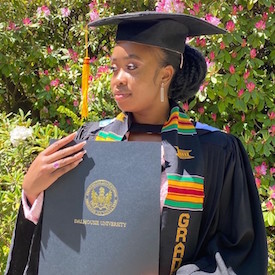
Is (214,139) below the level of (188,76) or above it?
below

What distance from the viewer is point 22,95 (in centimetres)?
447

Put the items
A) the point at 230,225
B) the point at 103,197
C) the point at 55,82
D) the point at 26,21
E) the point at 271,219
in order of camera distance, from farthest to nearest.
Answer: the point at 26,21 < the point at 55,82 < the point at 271,219 < the point at 230,225 < the point at 103,197

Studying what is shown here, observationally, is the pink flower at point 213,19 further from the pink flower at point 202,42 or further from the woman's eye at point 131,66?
the woman's eye at point 131,66

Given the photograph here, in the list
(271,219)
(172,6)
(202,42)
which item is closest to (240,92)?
(202,42)

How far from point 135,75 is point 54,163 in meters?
0.35

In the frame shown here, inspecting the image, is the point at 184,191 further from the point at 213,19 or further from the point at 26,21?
the point at 26,21

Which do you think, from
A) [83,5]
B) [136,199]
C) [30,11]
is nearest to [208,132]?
[136,199]

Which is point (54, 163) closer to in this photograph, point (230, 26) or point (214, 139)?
point (214, 139)

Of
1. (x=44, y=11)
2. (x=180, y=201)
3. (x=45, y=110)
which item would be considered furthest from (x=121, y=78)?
(x=44, y=11)

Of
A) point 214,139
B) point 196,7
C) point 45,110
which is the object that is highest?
point 196,7

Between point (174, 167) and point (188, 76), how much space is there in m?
0.35

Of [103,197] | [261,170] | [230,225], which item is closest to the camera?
[103,197]

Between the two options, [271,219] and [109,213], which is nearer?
[109,213]

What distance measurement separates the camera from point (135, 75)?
1.45 metres
